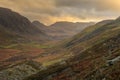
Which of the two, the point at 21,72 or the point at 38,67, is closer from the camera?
the point at 21,72

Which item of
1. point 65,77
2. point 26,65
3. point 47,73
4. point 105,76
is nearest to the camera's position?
point 105,76

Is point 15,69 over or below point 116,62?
below

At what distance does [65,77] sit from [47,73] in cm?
1228

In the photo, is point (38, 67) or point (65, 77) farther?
point (38, 67)

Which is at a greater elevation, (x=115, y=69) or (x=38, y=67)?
(x=115, y=69)

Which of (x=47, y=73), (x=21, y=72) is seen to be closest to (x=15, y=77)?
(x=21, y=72)

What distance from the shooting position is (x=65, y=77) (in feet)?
151

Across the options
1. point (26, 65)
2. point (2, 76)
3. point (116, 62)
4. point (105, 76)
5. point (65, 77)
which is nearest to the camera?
point (105, 76)

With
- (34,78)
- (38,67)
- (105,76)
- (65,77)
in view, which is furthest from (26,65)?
(105,76)

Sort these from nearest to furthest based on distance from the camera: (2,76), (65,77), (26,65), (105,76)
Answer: (105,76), (65,77), (2,76), (26,65)

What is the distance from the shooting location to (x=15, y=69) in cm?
7088

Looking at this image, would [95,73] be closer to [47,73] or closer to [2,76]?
[47,73]

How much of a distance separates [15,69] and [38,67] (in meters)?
10.6

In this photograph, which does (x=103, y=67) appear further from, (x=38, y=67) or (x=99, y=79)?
(x=38, y=67)
